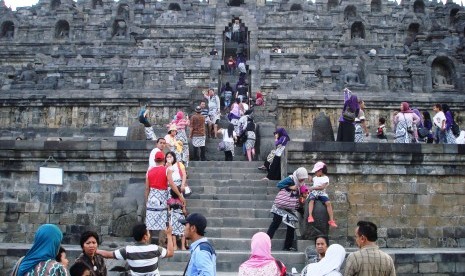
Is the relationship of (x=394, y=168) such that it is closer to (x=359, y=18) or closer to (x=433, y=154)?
(x=433, y=154)

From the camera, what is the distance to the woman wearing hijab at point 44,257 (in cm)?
507

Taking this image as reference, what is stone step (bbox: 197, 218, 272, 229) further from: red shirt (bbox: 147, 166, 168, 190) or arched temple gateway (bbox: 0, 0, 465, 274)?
red shirt (bbox: 147, 166, 168, 190)

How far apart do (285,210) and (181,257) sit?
212 centimetres

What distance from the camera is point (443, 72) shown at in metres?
26.0

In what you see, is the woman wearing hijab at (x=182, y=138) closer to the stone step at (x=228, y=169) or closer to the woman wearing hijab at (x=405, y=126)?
the stone step at (x=228, y=169)

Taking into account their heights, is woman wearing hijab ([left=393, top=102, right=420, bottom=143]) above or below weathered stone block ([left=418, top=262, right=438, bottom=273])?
above

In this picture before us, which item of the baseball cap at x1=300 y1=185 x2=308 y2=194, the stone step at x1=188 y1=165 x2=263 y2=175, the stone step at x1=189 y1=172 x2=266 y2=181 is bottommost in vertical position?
the baseball cap at x1=300 y1=185 x2=308 y2=194

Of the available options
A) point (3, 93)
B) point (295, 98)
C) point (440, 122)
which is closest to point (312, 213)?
point (440, 122)

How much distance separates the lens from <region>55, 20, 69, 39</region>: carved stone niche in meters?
38.2

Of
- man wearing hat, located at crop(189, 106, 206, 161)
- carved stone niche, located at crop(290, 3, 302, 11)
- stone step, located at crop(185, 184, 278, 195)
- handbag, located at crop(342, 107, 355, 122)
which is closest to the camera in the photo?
handbag, located at crop(342, 107, 355, 122)

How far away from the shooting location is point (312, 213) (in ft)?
32.3

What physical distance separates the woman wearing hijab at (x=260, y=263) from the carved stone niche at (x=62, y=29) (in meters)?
35.8

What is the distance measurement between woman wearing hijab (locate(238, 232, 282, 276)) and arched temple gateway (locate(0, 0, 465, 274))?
3.98m

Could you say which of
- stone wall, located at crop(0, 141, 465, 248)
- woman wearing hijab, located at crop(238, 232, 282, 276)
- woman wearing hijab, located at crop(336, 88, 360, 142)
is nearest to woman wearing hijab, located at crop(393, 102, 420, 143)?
stone wall, located at crop(0, 141, 465, 248)
